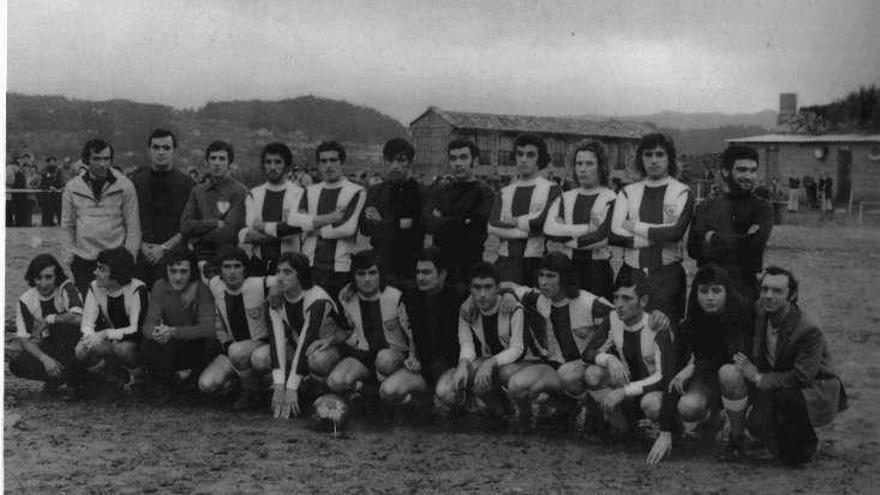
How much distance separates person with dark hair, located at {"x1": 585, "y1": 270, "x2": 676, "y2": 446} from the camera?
2.76m

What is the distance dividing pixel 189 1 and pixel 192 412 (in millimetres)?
1415

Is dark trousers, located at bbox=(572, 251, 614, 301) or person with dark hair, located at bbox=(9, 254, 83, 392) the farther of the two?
person with dark hair, located at bbox=(9, 254, 83, 392)

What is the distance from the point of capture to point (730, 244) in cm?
288

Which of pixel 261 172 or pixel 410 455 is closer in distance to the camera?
pixel 410 455

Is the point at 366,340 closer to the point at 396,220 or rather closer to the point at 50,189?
the point at 396,220

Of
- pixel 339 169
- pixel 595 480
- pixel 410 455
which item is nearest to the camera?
pixel 595 480

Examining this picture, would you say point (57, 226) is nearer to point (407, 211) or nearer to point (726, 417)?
point (407, 211)

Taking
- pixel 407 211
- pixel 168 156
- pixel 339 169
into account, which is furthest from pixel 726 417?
pixel 168 156

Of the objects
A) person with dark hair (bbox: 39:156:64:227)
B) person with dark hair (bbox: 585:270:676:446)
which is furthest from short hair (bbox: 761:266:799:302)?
person with dark hair (bbox: 39:156:64:227)

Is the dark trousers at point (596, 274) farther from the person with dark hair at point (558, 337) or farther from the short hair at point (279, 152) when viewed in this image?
the short hair at point (279, 152)

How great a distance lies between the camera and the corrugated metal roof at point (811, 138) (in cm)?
308

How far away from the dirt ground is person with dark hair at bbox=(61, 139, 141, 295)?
59 centimetres

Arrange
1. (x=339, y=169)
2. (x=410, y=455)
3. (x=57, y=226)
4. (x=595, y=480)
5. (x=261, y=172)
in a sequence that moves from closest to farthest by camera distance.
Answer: (x=595, y=480) → (x=410, y=455) → (x=339, y=169) → (x=261, y=172) → (x=57, y=226)

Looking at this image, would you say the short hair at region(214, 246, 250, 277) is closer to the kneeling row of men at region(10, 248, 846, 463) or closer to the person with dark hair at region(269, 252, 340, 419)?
the kneeling row of men at region(10, 248, 846, 463)
